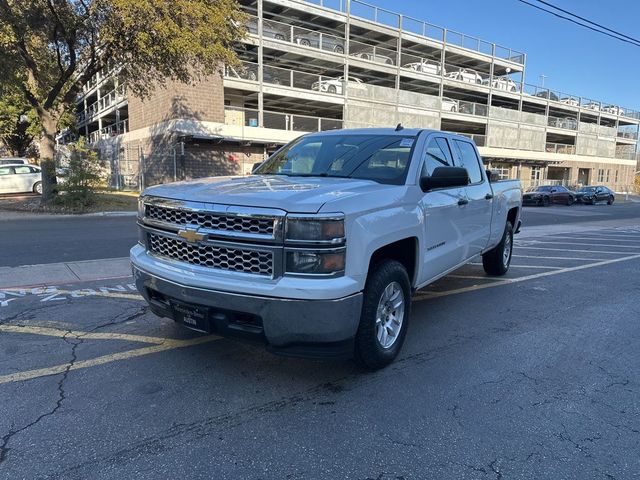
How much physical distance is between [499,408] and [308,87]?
108 feet

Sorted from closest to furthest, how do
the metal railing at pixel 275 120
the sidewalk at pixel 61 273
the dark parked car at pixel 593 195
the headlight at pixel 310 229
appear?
the headlight at pixel 310 229 < the sidewalk at pixel 61 273 < the metal railing at pixel 275 120 < the dark parked car at pixel 593 195

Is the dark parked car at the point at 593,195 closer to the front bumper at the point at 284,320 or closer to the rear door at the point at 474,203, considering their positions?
the rear door at the point at 474,203

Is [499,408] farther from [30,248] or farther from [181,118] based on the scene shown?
[181,118]

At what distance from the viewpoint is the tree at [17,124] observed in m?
34.7

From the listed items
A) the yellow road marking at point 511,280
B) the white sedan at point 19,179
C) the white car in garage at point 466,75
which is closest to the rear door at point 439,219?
the yellow road marking at point 511,280

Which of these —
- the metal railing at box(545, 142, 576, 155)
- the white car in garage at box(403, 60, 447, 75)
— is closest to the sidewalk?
the white car in garage at box(403, 60, 447, 75)

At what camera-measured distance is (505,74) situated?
45750 millimetres

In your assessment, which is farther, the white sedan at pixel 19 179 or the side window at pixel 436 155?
the white sedan at pixel 19 179

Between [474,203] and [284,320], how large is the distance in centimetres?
325

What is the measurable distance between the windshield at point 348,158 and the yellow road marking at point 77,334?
1.95 meters

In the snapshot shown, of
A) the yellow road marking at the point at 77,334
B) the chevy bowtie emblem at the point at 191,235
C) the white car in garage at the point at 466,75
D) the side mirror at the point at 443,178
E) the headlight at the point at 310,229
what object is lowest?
the yellow road marking at the point at 77,334

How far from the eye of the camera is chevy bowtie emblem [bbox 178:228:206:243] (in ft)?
10.5

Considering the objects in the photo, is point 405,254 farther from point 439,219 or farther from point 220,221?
point 220,221

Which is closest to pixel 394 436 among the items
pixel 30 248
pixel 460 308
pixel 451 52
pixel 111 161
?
pixel 460 308
